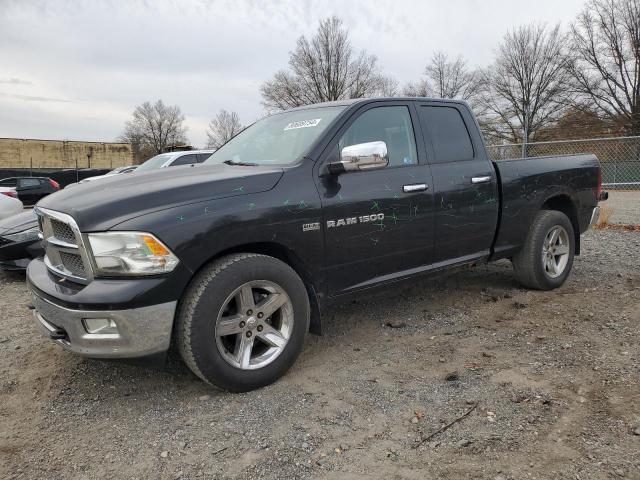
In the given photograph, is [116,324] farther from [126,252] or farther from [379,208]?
[379,208]

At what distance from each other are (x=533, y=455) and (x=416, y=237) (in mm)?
1811

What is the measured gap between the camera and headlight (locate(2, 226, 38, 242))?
564cm

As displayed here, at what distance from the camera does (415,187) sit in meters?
3.76

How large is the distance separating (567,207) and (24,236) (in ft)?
19.9

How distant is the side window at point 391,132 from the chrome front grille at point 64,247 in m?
1.91

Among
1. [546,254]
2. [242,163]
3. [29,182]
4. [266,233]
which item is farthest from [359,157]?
[29,182]

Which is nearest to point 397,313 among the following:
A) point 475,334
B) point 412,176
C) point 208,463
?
point 475,334

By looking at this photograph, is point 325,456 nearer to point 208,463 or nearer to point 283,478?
point 283,478

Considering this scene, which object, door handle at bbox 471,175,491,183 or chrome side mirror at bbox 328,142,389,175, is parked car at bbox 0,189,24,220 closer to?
chrome side mirror at bbox 328,142,389,175

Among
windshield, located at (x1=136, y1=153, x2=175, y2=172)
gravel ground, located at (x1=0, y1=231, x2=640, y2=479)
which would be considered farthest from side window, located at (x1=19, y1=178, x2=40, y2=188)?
gravel ground, located at (x1=0, y1=231, x2=640, y2=479)

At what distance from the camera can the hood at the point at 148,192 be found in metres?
2.69

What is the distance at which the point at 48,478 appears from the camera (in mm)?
2307

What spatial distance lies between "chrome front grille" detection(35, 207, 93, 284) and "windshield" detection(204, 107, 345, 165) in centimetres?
137

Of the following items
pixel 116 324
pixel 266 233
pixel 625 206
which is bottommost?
pixel 625 206
